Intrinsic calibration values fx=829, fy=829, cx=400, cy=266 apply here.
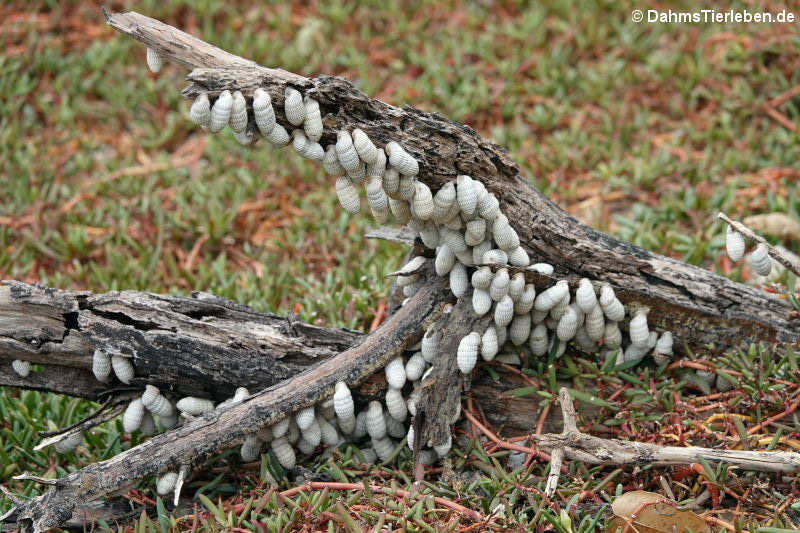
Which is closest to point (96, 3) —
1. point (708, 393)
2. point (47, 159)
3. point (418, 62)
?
point (47, 159)

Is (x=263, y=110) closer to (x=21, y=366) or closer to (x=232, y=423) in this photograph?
(x=232, y=423)

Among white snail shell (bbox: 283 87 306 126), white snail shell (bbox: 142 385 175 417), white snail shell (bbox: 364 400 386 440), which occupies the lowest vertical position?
white snail shell (bbox: 142 385 175 417)

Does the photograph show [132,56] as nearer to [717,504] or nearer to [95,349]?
[95,349]

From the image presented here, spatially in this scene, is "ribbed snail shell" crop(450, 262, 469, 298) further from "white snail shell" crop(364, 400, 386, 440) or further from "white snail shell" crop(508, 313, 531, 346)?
"white snail shell" crop(364, 400, 386, 440)

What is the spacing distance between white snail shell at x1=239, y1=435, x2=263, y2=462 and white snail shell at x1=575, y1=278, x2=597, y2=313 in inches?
53.4

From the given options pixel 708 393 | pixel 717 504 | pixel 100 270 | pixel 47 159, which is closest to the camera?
pixel 717 504

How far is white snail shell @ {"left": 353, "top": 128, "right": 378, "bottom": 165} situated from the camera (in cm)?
282

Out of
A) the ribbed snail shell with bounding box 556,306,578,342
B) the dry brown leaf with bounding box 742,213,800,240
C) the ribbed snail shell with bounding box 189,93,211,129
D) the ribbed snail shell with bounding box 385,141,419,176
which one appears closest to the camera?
the ribbed snail shell with bounding box 189,93,211,129

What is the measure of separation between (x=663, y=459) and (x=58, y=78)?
5.49m

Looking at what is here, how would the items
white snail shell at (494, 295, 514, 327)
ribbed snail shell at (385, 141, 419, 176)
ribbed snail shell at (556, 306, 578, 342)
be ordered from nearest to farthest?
ribbed snail shell at (385, 141, 419, 176), white snail shell at (494, 295, 514, 327), ribbed snail shell at (556, 306, 578, 342)

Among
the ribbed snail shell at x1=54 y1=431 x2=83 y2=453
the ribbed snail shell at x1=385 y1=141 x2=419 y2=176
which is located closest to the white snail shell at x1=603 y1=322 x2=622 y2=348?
the ribbed snail shell at x1=385 y1=141 x2=419 y2=176

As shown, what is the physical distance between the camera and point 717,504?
9.52ft

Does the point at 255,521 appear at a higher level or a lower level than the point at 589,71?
lower

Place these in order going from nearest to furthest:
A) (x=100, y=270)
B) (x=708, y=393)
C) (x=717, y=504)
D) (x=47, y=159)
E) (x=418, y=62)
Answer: (x=717, y=504)
(x=708, y=393)
(x=100, y=270)
(x=47, y=159)
(x=418, y=62)
